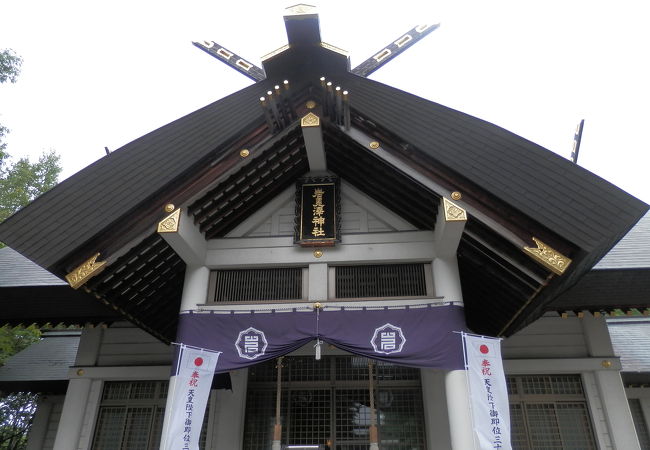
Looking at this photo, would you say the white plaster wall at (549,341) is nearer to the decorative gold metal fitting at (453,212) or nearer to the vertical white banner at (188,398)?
the decorative gold metal fitting at (453,212)

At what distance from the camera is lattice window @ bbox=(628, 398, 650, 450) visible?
914 cm

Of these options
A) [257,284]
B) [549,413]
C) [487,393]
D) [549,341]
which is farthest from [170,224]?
[549,413]

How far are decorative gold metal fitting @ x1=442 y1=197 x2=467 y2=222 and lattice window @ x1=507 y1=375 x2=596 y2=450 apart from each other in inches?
169

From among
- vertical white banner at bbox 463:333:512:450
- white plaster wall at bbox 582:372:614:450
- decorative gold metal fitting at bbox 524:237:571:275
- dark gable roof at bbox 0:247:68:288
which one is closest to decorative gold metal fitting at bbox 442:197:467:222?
decorative gold metal fitting at bbox 524:237:571:275

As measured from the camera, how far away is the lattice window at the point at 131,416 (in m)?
8.82

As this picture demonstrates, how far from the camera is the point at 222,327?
21.9ft

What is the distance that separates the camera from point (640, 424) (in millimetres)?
9352

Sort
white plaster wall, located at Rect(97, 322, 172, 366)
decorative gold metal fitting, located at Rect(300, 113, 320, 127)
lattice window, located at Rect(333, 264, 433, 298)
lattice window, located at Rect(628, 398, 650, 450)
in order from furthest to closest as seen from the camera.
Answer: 1. white plaster wall, located at Rect(97, 322, 172, 366)
2. lattice window, located at Rect(628, 398, 650, 450)
3. lattice window, located at Rect(333, 264, 433, 298)
4. decorative gold metal fitting, located at Rect(300, 113, 320, 127)

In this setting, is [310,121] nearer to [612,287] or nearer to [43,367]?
[612,287]

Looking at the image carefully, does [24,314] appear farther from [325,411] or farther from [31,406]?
[31,406]

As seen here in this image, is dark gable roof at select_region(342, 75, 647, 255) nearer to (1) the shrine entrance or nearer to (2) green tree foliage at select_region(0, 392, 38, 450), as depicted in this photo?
(1) the shrine entrance

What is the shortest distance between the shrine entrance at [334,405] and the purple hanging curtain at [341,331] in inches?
90.8

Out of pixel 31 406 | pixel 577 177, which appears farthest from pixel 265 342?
pixel 31 406

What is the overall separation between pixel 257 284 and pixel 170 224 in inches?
70.1
